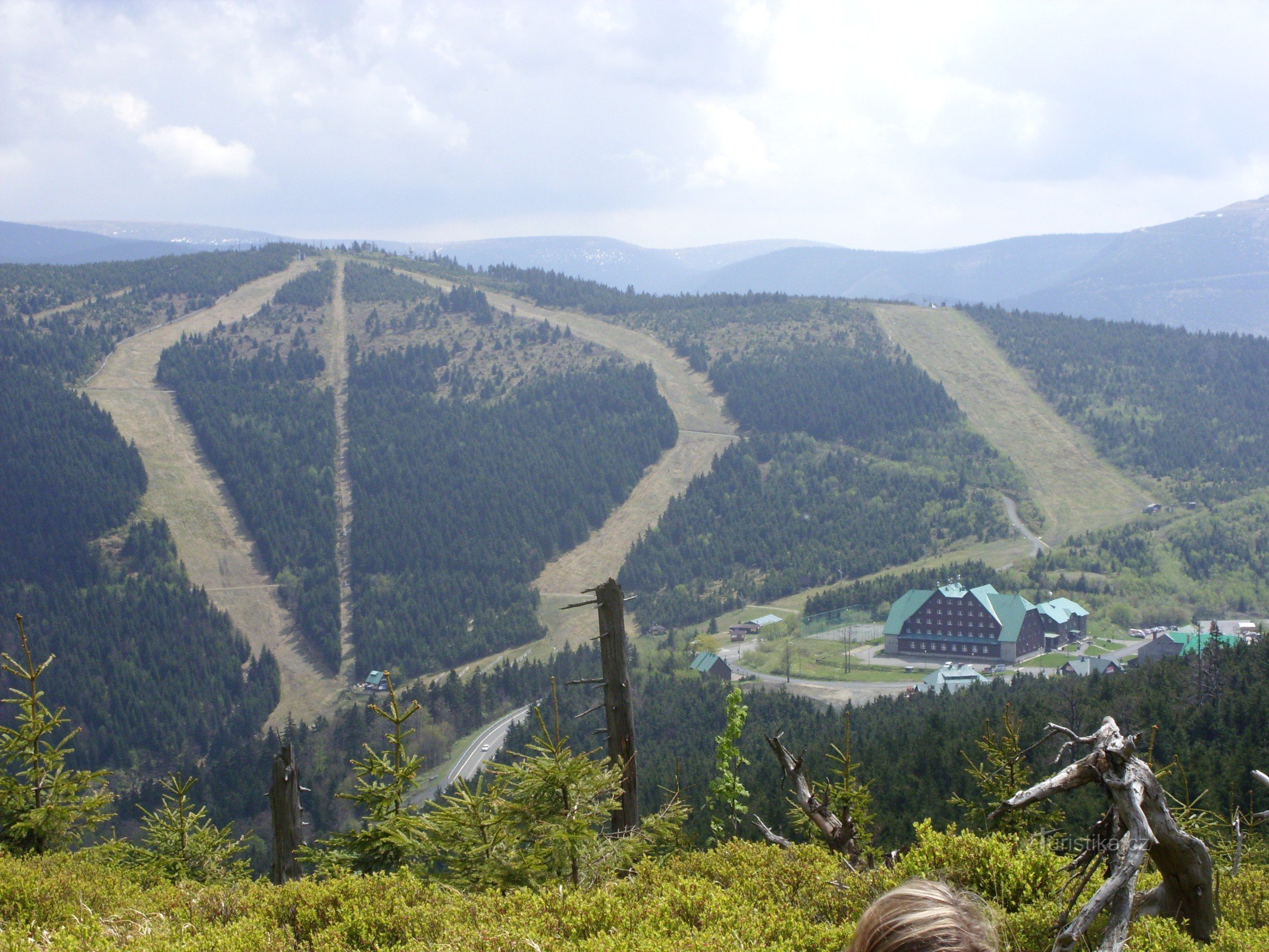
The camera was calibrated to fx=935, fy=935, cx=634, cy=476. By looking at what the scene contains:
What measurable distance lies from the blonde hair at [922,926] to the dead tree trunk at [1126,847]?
2.26 metres

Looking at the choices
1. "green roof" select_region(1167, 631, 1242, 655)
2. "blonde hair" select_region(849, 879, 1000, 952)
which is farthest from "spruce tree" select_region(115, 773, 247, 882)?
"green roof" select_region(1167, 631, 1242, 655)

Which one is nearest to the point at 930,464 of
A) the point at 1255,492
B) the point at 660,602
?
the point at 1255,492

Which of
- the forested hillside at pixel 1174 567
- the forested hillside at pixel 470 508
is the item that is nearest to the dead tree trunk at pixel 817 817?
the forested hillside at pixel 1174 567

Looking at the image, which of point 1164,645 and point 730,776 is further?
point 1164,645

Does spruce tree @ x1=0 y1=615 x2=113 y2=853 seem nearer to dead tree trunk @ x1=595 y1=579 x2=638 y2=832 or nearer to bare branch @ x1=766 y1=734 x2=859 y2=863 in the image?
dead tree trunk @ x1=595 y1=579 x2=638 y2=832

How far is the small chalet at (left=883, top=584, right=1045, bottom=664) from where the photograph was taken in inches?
4210

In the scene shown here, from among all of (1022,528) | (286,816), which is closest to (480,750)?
(286,816)

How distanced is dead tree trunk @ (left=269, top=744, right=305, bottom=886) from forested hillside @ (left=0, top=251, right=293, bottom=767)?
4227 inches

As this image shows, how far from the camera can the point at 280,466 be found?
179500 millimetres

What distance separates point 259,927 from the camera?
31.3 feet

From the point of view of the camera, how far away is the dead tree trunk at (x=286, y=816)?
19.1 m

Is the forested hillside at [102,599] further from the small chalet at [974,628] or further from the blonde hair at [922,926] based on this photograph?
the blonde hair at [922,926]

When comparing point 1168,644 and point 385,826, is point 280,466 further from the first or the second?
point 385,826

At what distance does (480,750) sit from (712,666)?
2624 centimetres
